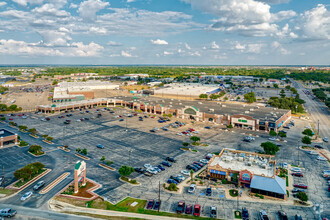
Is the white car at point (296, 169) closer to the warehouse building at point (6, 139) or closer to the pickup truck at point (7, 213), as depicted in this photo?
the pickup truck at point (7, 213)

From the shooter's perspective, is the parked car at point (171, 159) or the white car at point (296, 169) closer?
the white car at point (296, 169)

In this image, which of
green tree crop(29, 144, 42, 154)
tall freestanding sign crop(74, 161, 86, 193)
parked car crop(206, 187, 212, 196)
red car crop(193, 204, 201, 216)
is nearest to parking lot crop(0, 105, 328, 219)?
parked car crop(206, 187, 212, 196)

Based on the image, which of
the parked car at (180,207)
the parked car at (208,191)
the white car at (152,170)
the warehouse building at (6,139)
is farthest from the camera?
the warehouse building at (6,139)

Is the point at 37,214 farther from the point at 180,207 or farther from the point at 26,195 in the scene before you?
the point at 180,207

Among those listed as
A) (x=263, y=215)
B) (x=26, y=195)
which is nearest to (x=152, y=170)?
(x=263, y=215)

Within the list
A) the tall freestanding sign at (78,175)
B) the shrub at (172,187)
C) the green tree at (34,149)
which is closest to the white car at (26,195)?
the tall freestanding sign at (78,175)

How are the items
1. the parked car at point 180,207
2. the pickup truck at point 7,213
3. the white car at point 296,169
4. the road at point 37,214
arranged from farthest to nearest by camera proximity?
the white car at point 296,169, the parked car at point 180,207, the road at point 37,214, the pickup truck at point 7,213

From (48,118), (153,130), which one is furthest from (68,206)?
(48,118)

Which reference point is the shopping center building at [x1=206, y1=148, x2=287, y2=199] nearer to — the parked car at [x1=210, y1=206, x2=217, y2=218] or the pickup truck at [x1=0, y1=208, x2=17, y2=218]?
the parked car at [x1=210, y1=206, x2=217, y2=218]
